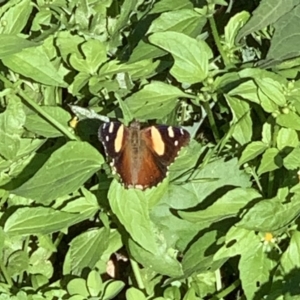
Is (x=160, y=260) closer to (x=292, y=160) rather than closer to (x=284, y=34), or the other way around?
(x=292, y=160)

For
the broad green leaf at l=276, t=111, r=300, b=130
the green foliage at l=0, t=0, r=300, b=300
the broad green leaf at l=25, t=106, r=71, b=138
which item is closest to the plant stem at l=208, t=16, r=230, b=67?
the green foliage at l=0, t=0, r=300, b=300

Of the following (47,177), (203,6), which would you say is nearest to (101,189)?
(47,177)

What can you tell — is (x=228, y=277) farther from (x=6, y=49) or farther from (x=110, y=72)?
(x=6, y=49)

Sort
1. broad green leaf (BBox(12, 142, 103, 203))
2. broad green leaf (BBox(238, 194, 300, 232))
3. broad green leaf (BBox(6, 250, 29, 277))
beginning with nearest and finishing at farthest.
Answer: broad green leaf (BBox(238, 194, 300, 232)) → broad green leaf (BBox(12, 142, 103, 203)) → broad green leaf (BBox(6, 250, 29, 277))

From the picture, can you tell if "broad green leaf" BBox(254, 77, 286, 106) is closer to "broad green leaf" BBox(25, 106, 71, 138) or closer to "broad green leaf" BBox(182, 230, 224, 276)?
"broad green leaf" BBox(182, 230, 224, 276)

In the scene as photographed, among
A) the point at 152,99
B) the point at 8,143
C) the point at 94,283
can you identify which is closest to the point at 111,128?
the point at 152,99

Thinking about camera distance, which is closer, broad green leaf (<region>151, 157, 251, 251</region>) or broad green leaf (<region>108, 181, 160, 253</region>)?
broad green leaf (<region>108, 181, 160, 253</region>)

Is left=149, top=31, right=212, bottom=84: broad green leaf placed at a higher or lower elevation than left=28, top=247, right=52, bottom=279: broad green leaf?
higher
